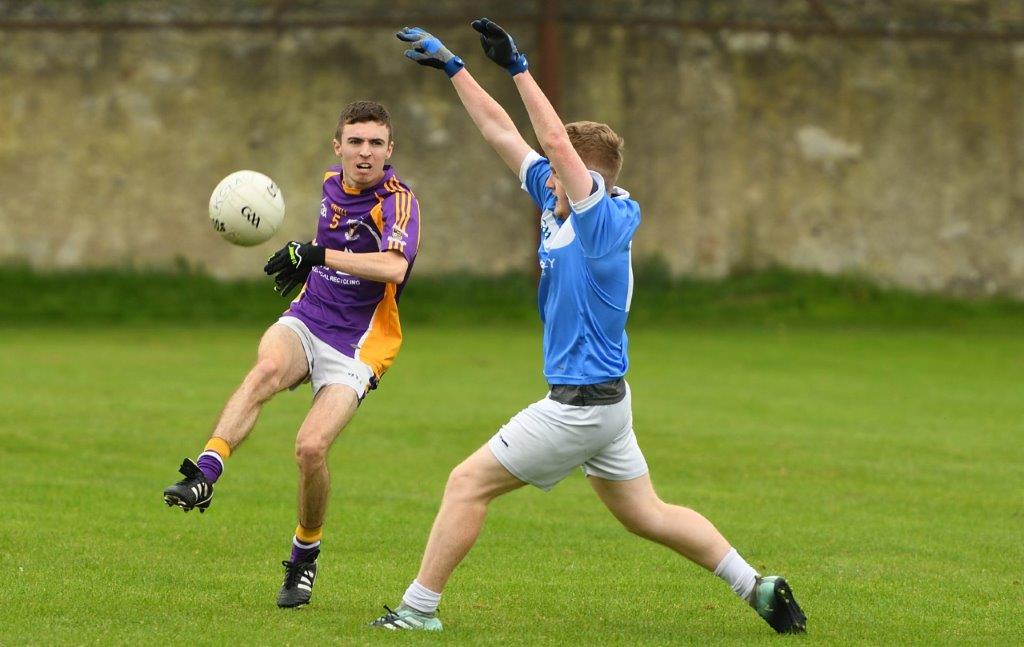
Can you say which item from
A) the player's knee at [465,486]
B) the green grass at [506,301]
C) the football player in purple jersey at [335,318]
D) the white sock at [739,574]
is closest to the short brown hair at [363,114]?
the football player in purple jersey at [335,318]

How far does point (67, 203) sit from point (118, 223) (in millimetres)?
761

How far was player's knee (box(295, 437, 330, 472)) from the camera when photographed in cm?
764

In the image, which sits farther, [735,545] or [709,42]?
[709,42]

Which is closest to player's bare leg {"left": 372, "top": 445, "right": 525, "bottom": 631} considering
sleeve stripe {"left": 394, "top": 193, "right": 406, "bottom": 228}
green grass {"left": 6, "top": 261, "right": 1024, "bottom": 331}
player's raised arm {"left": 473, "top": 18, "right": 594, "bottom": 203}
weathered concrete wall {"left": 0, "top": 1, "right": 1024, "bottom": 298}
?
player's raised arm {"left": 473, "top": 18, "right": 594, "bottom": 203}

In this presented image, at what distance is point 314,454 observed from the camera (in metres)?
7.64

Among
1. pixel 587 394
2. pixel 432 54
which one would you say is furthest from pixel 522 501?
pixel 432 54

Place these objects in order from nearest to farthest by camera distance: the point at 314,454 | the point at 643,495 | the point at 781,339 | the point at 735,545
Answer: the point at 643,495 → the point at 314,454 → the point at 735,545 → the point at 781,339

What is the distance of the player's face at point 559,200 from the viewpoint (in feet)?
22.6

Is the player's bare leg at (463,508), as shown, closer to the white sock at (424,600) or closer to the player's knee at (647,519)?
the white sock at (424,600)

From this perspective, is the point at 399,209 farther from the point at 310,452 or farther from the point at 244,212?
the point at 310,452

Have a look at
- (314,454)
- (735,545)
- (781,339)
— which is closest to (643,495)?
(314,454)

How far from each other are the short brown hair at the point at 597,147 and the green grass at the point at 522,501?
2.07 m

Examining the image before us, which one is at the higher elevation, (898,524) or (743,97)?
(743,97)

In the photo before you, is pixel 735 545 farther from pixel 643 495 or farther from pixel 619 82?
pixel 619 82
